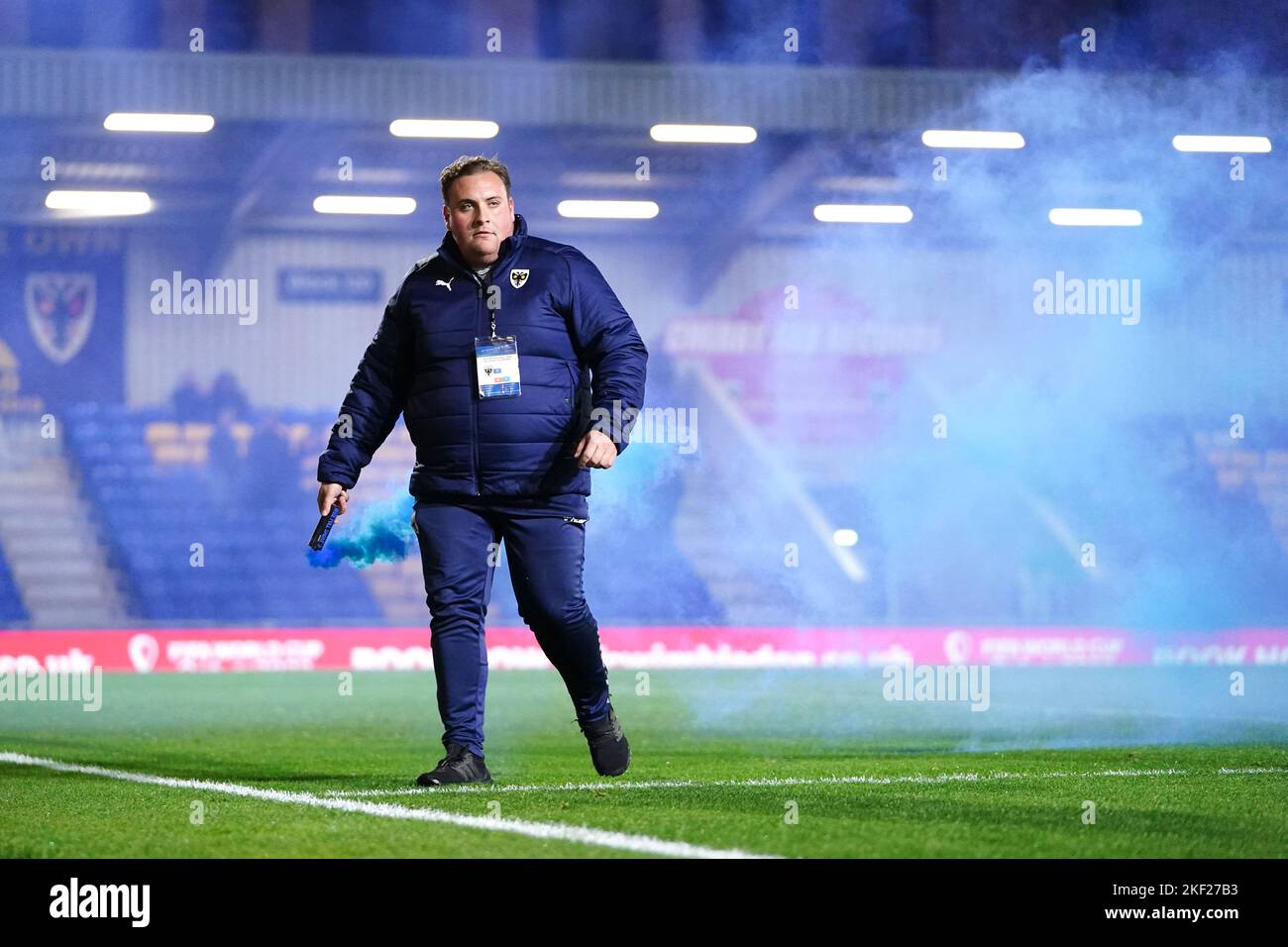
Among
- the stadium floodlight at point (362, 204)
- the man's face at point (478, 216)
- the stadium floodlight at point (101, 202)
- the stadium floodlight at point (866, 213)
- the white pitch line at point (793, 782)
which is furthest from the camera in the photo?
the stadium floodlight at point (362, 204)

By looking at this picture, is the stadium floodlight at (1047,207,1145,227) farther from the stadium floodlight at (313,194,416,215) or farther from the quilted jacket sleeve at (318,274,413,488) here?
the quilted jacket sleeve at (318,274,413,488)

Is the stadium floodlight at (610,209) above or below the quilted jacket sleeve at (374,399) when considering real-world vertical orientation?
above

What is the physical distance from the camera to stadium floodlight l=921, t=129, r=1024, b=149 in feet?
50.2

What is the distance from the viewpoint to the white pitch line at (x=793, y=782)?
4656mm

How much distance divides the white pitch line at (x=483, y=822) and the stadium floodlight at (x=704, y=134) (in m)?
11.6

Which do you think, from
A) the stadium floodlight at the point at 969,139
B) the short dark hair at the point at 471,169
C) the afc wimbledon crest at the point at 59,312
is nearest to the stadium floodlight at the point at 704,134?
the stadium floodlight at the point at 969,139

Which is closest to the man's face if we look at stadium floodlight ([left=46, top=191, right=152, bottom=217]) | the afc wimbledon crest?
the afc wimbledon crest

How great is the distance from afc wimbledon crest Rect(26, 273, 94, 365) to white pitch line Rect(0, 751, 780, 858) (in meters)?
11.6

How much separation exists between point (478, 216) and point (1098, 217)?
12.0m

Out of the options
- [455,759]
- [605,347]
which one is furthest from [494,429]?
[455,759]

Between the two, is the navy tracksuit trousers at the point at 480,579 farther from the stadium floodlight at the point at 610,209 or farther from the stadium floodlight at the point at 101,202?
the stadium floodlight at the point at 101,202

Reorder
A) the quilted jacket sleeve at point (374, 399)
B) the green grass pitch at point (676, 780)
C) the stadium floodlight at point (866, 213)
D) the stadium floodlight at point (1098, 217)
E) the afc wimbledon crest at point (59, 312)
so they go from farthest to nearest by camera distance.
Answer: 1. the stadium floodlight at point (866, 213)
2. the afc wimbledon crest at point (59, 312)
3. the stadium floodlight at point (1098, 217)
4. the quilted jacket sleeve at point (374, 399)
5. the green grass pitch at point (676, 780)

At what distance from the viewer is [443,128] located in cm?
1602
